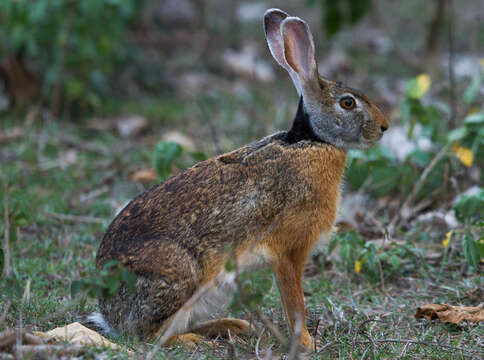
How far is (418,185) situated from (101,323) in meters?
3.19

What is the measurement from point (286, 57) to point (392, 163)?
2.51 m

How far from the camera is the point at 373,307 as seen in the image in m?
4.91

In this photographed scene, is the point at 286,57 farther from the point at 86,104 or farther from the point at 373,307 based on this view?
the point at 86,104

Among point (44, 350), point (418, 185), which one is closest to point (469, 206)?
point (418, 185)

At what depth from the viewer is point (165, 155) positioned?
5.75 m

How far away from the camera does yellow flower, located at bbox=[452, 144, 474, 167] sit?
6172 mm

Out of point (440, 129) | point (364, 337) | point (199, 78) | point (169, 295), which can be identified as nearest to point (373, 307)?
point (364, 337)

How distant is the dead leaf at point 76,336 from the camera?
3520mm

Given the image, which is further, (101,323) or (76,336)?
(101,323)

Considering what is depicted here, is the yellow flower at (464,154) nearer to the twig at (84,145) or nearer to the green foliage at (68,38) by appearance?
the twig at (84,145)

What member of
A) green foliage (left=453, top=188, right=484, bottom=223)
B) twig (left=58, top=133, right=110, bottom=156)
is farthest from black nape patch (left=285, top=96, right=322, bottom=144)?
twig (left=58, top=133, right=110, bottom=156)

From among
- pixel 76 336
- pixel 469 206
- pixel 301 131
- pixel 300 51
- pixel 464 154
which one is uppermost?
pixel 300 51

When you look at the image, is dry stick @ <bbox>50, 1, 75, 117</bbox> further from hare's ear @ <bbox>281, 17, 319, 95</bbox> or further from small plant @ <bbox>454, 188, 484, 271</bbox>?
small plant @ <bbox>454, 188, 484, 271</bbox>

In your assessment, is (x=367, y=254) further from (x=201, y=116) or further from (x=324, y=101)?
(x=201, y=116)
